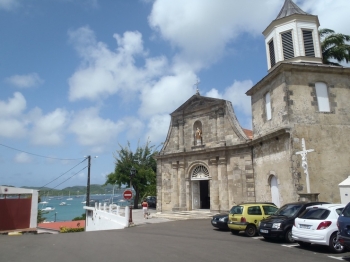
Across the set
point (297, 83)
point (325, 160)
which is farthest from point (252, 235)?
point (297, 83)

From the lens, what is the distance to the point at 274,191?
1825 cm

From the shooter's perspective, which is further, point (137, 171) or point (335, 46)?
point (137, 171)

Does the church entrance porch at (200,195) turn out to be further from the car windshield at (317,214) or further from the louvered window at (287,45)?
the car windshield at (317,214)

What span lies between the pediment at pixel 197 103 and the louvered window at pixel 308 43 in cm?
740

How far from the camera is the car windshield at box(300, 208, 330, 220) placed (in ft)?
30.0

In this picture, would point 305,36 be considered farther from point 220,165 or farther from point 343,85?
point 220,165

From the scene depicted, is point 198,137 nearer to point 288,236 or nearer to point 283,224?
point 283,224

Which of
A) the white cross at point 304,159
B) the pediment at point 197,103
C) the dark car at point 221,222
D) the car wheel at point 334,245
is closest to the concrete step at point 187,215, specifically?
the dark car at point 221,222

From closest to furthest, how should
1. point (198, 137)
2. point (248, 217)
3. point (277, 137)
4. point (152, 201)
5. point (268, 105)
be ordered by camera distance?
point (248, 217), point (277, 137), point (268, 105), point (198, 137), point (152, 201)

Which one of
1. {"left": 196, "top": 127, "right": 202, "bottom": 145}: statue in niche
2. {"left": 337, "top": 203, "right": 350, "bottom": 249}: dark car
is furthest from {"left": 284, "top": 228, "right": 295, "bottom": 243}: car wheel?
{"left": 196, "top": 127, "right": 202, "bottom": 145}: statue in niche

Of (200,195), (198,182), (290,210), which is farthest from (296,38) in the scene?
(200,195)

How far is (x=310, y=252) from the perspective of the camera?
910 cm

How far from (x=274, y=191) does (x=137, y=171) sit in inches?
805

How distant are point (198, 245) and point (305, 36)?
49.7 feet
